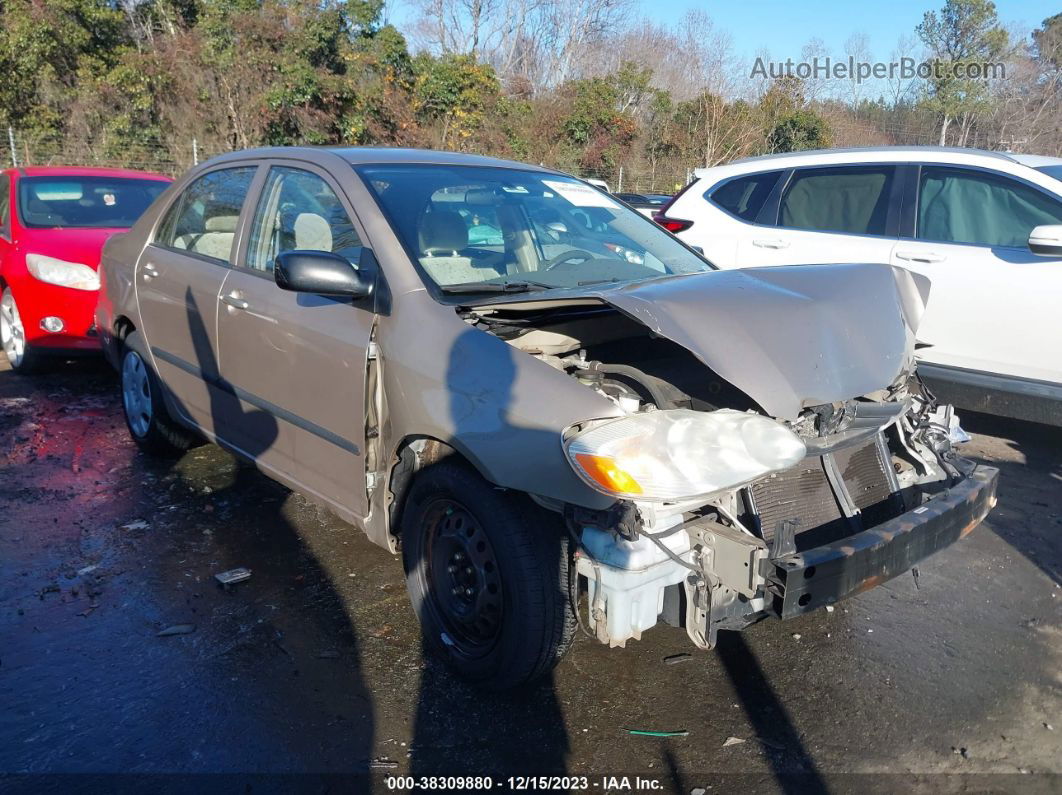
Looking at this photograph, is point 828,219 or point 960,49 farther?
point 960,49

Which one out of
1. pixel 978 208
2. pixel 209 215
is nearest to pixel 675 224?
pixel 978 208

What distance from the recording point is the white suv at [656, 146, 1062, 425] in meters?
5.03

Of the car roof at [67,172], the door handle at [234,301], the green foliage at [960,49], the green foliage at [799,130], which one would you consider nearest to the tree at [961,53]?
the green foliage at [960,49]

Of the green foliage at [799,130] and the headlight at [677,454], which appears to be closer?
the headlight at [677,454]

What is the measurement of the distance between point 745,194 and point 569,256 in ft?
11.3

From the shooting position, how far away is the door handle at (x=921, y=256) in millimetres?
5445

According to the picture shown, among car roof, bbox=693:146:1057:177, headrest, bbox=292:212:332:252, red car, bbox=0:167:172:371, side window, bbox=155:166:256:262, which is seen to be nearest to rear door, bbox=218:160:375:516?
headrest, bbox=292:212:332:252

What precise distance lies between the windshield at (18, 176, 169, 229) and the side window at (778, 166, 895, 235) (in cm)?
524

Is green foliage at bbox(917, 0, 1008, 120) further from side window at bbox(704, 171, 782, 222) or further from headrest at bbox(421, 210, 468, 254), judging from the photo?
headrest at bbox(421, 210, 468, 254)

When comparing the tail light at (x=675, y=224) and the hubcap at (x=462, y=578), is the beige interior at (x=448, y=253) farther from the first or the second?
the tail light at (x=675, y=224)

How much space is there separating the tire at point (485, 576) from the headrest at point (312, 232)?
48.3 inches

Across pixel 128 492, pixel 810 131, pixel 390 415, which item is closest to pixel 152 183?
pixel 128 492

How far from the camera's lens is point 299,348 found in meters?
3.42

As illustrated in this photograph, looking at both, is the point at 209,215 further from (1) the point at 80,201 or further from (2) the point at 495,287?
(1) the point at 80,201
